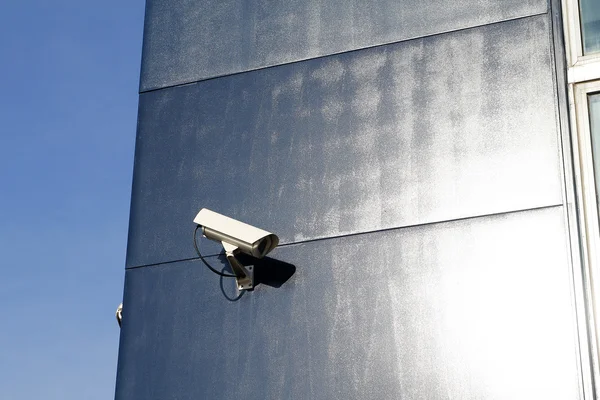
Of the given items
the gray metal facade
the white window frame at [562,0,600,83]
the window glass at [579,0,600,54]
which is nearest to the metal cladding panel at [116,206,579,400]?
the gray metal facade

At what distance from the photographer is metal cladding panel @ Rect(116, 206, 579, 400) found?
4.02m

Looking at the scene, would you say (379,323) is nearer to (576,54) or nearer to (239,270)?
(239,270)

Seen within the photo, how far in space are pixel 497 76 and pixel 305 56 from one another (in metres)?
0.99

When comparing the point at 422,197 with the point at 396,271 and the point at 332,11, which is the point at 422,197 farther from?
the point at 332,11

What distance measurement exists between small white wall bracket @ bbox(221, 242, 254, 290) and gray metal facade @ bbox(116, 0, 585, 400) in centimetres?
6

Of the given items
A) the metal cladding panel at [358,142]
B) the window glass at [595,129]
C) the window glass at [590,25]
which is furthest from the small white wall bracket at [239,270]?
the window glass at [590,25]

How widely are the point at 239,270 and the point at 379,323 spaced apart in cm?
71

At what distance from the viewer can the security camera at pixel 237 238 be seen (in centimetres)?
447

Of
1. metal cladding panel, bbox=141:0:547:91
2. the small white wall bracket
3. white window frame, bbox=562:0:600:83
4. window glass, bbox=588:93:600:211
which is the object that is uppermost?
metal cladding panel, bbox=141:0:547:91

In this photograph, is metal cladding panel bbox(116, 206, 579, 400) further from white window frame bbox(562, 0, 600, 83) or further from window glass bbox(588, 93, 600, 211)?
white window frame bbox(562, 0, 600, 83)

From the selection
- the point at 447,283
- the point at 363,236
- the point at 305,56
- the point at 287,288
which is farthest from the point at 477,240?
the point at 305,56

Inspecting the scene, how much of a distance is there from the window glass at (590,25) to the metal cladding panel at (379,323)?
814 mm

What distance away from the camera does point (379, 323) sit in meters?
4.31

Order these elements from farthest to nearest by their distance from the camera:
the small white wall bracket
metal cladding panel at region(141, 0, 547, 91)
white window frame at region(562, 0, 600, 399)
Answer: metal cladding panel at region(141, 0, 547, 91)
the small white wall bracket
white window frame at region(562, 0, 600, 399)
